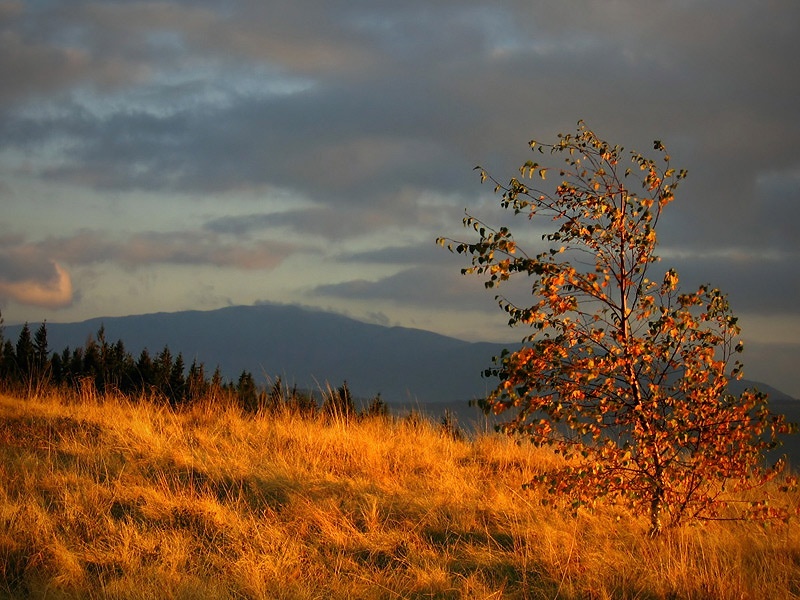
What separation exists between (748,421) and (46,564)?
677 centimetres

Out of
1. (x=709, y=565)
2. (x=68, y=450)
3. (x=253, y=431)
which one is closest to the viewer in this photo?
(x=709, y=565)

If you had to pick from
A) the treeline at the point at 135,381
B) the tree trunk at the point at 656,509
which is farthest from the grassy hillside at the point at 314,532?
the treeline at the point at 135,381

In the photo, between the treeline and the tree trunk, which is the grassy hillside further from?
the treeline

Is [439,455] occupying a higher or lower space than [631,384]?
lower

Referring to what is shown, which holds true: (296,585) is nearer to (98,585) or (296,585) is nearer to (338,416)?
(98,585)

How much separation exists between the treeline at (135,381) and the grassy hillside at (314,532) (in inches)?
109

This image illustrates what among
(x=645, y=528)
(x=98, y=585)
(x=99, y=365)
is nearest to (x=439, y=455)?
(x=645, y=528)

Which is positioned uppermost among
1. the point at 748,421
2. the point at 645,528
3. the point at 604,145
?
the point at 604,145

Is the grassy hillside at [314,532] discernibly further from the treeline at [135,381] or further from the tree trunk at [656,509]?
the treeline at [135,381]

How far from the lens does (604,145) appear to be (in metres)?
7.68

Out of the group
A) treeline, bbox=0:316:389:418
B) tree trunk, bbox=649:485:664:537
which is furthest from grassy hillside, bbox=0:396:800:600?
treeline, bbox=0:316:389:418

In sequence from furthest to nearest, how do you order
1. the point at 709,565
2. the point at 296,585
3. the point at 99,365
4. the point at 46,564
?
the point at 99,365 → the point at 709,565 → the point at 46,564 → the point at 296,585

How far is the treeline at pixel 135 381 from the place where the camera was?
13.6m

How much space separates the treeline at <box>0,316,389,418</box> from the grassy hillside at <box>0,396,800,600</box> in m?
2.76
